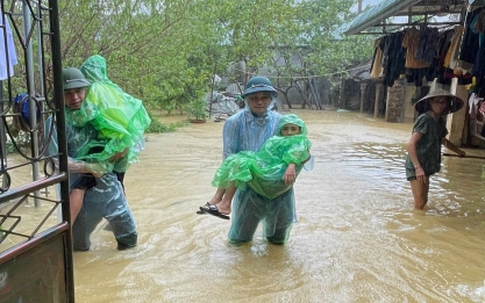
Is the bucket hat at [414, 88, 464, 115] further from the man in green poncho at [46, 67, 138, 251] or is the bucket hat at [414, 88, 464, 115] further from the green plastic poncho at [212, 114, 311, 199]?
the man in green poncho at [46, 67, 138, 251]

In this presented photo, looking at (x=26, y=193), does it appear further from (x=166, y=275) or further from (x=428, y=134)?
(x=428, y=134)

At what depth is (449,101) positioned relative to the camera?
16.1 ft

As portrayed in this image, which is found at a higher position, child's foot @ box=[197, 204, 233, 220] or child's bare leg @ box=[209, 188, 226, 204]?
child's bare leg @ box=[209, 188, 226, 204]

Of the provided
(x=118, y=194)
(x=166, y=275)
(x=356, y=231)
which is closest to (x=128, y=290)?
(x=166, y=275)

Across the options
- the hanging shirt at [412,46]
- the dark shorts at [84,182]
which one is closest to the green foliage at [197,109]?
the hanging shirt at [412,46]

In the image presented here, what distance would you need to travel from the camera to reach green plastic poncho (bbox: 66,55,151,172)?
3.23 meters

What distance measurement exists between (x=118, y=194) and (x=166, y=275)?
0.76 metres

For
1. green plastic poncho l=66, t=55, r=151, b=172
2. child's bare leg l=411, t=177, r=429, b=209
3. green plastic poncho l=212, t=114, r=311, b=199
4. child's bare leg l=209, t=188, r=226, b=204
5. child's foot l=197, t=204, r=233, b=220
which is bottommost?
child's bare leg l=411, t=177, r=429, b=209

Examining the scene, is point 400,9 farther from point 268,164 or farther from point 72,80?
point 72,80

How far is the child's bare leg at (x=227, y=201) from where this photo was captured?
132 inches

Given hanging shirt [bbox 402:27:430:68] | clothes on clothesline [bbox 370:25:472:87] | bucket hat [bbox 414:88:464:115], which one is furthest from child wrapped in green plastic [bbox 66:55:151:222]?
hanging shirt [bbox 402:27:430:68]

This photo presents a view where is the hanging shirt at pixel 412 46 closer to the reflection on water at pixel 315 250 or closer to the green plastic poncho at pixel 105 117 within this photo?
the reflection on water at pixel 315 250

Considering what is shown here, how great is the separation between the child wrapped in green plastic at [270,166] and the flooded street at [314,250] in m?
0.59

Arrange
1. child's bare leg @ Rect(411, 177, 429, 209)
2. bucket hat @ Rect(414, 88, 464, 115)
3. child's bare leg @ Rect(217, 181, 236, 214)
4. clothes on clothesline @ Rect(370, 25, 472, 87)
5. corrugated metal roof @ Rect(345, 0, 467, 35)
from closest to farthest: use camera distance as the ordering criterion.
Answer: child's bare leg @ Rect(217, 181, 236, 214)
bucket hat @ Rect(414, 88, 464, 115)
child's bare leg @ Rect(411, 177, 429, 209)
clothes on clothesline @ Rect(370, 25, 472, 87)
corrugated metal roof @ Rect(345, 0, 467, 35)
